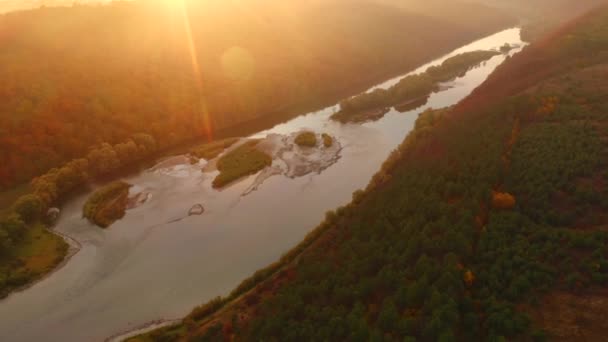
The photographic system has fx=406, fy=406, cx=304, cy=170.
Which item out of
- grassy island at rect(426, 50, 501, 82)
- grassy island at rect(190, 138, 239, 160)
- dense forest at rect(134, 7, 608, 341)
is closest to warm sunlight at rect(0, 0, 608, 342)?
dense forest at rect(134, 7, 608, 341)

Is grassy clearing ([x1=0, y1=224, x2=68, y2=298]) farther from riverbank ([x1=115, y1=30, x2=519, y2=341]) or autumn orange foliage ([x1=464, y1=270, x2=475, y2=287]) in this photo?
autumn orange foliage ([x1=464, y1=270, x2=475, y2=287])

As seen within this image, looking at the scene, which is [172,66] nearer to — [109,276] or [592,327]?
[109,276]

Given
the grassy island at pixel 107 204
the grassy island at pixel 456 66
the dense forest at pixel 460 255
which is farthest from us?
the grassy island at pixel 456 66

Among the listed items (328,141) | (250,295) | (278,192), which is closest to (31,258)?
(250,295)

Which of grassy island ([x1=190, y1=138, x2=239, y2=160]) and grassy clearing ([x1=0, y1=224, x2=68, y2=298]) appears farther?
grassy island ([x1=190, y1=138, x2=239, y2=160])

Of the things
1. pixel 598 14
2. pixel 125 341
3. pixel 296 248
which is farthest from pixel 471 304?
pixel 598 14

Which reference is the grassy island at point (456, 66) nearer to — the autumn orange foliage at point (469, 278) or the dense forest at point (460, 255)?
the dense forest at point (460, 255)

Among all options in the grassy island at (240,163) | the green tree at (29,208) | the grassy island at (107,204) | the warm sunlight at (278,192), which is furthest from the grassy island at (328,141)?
the green tree at (29,208)
